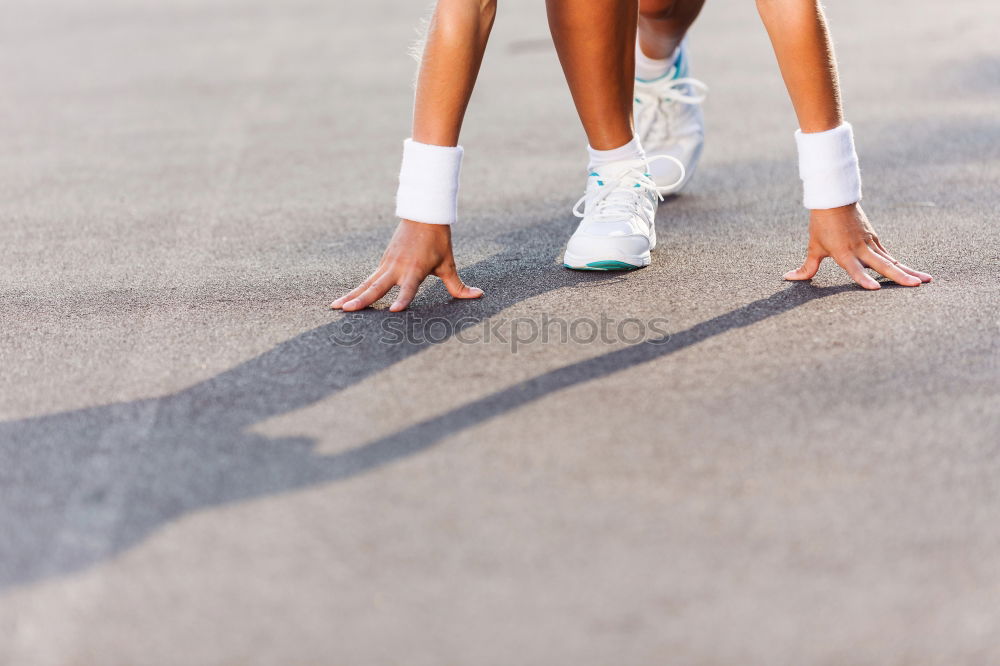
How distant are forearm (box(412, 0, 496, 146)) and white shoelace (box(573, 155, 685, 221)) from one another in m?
0.38

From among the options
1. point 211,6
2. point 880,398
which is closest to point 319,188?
point 880,398

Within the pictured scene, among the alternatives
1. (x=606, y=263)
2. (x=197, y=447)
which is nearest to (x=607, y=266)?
(x=606, y=263)

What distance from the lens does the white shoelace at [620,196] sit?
2.08 meters

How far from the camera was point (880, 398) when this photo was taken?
1.44m

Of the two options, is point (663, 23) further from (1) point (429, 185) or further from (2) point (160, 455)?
(2) point (160, 455)

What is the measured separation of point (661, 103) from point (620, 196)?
57 cm

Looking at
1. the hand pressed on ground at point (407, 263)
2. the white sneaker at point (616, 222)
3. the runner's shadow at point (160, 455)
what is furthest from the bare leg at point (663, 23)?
the runner's shadow at point (160, 455)

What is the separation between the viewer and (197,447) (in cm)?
137

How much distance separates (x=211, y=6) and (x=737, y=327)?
19.0ft

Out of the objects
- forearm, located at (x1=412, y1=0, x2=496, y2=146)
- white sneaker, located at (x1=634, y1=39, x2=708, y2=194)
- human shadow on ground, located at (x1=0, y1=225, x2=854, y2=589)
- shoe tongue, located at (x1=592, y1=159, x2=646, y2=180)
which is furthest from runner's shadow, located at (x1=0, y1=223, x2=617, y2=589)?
white sneaker, located at (x1=634, y1=39, x2=708, y2=194)

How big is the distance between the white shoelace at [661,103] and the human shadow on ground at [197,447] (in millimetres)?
901

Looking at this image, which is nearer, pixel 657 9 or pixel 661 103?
pixel 657 9

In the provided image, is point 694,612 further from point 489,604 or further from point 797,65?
point 797,65

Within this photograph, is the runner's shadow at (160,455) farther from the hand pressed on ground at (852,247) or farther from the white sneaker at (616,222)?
the hand pressed on ground at (852,247)
